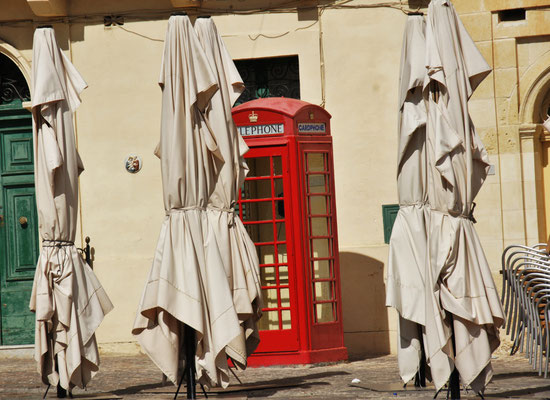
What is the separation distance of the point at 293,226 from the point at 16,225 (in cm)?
444

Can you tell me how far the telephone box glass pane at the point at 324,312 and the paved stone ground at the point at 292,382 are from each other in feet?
1.74

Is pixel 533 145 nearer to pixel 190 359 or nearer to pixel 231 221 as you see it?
pixel 231 221

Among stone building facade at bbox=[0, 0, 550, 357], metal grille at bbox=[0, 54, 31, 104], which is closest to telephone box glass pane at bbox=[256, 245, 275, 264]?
stone building facade at bbox=[0, 0, 550, 357]

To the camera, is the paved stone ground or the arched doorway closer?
the paved stone ground

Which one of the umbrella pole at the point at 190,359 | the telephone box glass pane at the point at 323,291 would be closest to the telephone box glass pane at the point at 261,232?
the telephone box glass pane at the point at 323,291

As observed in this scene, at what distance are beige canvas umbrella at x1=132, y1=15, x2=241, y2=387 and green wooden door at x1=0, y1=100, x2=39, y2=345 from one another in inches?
228

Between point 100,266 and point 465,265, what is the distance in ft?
22.3

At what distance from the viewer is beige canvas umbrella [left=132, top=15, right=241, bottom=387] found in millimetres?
7660

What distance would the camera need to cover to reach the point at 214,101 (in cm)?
830

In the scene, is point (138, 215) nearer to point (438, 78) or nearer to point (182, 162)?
point (182, 162)

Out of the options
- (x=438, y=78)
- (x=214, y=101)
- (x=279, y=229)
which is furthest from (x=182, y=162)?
(x=279, y=229)

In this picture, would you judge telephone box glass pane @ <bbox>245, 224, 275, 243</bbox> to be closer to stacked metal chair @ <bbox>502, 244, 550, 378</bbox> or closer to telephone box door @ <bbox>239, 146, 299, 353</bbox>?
telephone box door @ <bbox>239, 146, 299, 353</bbox>

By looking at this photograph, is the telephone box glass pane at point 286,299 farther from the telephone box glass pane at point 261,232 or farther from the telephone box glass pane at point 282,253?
the telephone box glass pane at point 261,232

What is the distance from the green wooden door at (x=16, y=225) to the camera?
13336mm
